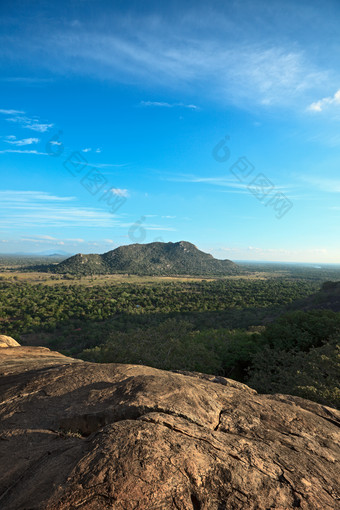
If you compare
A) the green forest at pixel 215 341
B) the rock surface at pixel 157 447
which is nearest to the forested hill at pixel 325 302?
the green forest at pixel 215 341

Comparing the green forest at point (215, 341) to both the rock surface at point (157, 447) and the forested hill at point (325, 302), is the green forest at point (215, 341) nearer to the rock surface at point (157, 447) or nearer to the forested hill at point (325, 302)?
the forested hill at point (325, 302)

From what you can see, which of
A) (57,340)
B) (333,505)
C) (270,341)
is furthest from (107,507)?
(57,340)

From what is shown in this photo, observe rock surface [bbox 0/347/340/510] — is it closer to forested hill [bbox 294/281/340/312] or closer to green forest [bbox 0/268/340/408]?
green forest [bbox 0/268/340/408]

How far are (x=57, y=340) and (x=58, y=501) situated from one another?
174ft

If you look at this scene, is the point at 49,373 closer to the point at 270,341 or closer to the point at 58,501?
the point at 58,501

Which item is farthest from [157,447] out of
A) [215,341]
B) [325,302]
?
[325,302]

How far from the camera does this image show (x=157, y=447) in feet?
15.6

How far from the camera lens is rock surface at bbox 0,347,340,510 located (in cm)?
414

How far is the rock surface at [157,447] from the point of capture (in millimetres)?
4141

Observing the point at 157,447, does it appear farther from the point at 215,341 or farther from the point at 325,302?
the point at 325,302

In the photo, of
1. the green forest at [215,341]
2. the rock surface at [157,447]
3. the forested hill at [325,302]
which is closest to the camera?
the rock surface at [157,447]

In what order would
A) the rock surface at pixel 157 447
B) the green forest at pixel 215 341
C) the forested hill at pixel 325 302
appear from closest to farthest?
the rock surface at pixel 157 447 → the green forest at pixel 215 341 → the forested hill at pixel 325 302

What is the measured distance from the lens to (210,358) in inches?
1003

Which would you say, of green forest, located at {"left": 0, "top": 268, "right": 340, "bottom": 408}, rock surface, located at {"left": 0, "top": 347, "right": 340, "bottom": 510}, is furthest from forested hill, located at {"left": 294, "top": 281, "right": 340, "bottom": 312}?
rock surface, located at {"left": 0, "top": 347, "right": 340, "bottom": 510}
